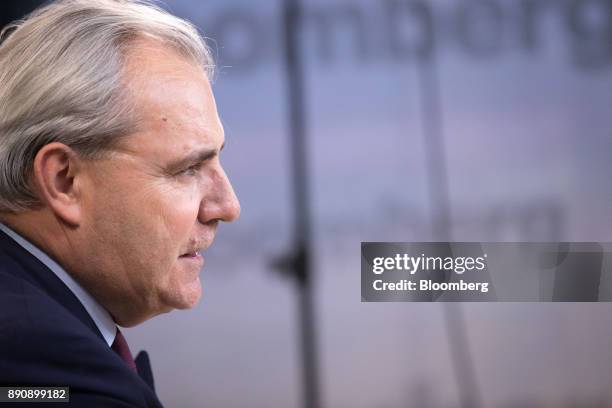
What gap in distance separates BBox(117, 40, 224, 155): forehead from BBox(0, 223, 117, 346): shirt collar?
175 mm

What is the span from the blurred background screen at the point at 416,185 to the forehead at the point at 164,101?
2.63 feet

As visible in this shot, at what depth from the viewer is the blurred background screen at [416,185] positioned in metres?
1.81

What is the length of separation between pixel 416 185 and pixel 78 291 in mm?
947

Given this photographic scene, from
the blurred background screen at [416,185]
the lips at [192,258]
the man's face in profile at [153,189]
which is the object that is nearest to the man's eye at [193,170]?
the man's face in profile at [153,189]

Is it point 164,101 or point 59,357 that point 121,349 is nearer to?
point 59,357

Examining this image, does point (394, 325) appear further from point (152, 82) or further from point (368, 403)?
point (152, 82)

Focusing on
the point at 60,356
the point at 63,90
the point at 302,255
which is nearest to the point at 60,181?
the point at 63,90

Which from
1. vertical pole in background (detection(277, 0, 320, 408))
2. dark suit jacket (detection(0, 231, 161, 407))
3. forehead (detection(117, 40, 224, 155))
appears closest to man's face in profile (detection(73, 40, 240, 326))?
forehead (detection(117, 40, 224, 155))

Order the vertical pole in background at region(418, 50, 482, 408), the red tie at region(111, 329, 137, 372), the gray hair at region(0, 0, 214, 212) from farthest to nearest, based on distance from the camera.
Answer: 1. the vertical pole in background at region(418, 50, 482, 408)
2. the red tie at region(111, 329, 137, 372)
3. the gray hair at region(0, 0, 214, 212)

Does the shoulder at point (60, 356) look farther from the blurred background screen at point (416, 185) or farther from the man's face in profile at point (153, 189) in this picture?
the blurred background screen at point (416, 185)

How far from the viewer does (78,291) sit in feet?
3.42

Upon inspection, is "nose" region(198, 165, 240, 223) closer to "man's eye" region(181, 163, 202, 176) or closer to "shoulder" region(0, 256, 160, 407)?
"man's eye" region(181, 163, 202, 176)

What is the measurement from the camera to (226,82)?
1880mm

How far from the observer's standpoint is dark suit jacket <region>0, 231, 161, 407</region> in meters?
0.87
